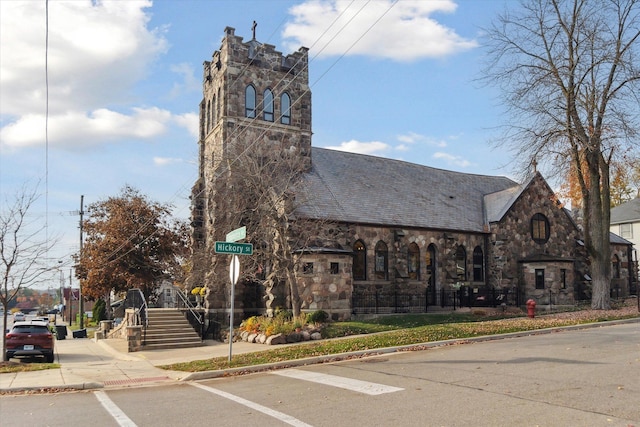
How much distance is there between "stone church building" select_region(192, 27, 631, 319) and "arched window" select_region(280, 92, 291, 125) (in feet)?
0.23

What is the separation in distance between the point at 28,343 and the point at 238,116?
14.9 meters

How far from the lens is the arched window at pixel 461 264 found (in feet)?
99.4

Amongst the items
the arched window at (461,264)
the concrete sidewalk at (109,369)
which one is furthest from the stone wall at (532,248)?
the concrete sidewalk at (109,369)

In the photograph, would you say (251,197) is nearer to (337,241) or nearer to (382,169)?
(337,241)

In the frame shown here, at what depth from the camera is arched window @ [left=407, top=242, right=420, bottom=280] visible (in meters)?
28.7

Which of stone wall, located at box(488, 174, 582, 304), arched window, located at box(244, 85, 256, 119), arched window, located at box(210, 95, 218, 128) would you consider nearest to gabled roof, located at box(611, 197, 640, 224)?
stone wall, located at box(488, 174, 582, 304)

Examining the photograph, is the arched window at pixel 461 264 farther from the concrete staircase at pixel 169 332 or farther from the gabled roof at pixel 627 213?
the gabled roof at pixel 627 213

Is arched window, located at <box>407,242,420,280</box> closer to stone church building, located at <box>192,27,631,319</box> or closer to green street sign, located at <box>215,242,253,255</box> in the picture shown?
stone church building, located at <box>192,27,631,319</box>

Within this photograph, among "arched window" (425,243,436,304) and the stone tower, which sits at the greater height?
the stone tower

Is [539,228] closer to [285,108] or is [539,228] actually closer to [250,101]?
[285,108]

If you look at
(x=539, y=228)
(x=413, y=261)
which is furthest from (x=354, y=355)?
(x=539, y=228)

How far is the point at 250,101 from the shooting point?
2958 cm

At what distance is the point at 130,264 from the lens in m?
32.8

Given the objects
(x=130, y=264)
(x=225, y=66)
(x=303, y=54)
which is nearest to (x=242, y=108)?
(x=225, y=66)
